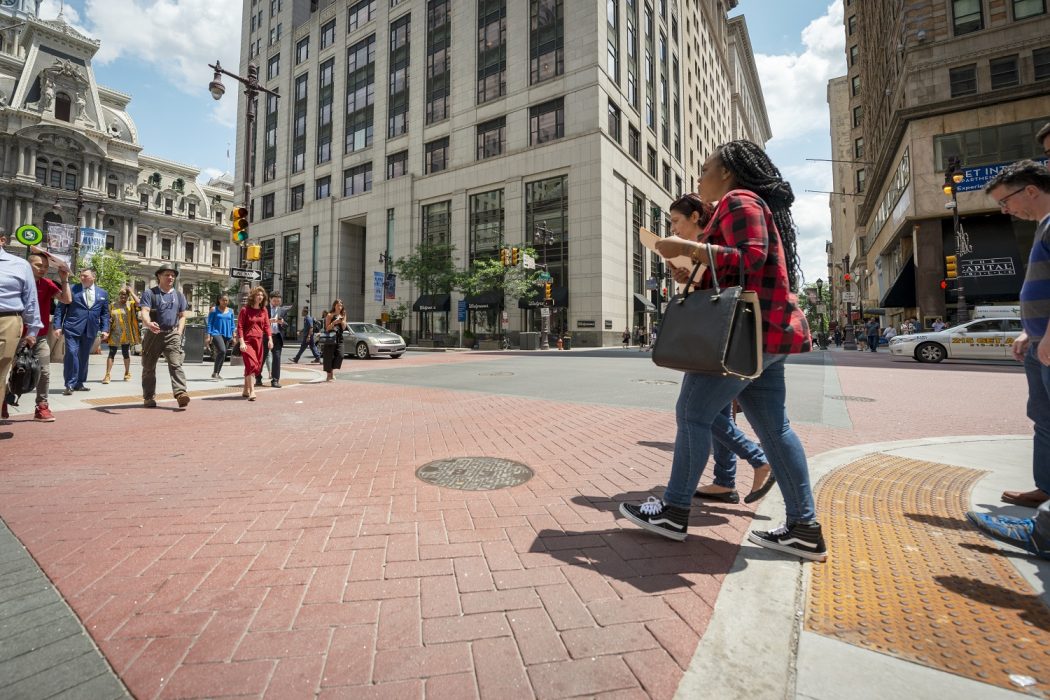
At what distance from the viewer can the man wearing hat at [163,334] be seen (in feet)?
21.7

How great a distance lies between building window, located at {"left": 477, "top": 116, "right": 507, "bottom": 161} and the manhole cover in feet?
119

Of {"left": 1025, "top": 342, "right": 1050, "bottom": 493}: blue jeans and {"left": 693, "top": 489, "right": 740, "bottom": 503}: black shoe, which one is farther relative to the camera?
{"left": 693, "top": 489, "right": 740, "bottom": 503}: black shoe

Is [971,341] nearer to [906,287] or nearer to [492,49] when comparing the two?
[906,287]

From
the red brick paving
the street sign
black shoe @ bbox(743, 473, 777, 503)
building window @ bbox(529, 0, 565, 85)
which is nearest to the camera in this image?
the red brick paving

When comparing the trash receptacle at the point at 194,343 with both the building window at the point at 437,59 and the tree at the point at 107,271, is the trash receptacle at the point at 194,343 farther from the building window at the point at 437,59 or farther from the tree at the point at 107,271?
the tree at the point at 107,271

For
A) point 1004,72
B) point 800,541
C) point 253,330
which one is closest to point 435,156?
point 253,330

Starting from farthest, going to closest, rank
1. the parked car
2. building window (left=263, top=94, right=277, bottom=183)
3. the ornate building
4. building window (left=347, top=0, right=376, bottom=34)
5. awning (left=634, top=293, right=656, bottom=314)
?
1. the ornate building
2. building window (left=263, top=94, right=277, bottom=183)
3. building window (left=347, top=0, right=376, bottom=34)
4. awning (left=634, top=293, right=656, bottom=314)
5. the parked car

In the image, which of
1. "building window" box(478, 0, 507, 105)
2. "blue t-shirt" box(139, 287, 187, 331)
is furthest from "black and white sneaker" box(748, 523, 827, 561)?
"building window" box(478, 0, 507, 105)

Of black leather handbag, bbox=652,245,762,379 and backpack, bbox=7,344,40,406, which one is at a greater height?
black leather handbag, bbox=652,245,762,379

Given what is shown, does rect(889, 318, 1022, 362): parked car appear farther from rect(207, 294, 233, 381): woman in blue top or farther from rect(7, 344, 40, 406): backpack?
rect(7, 344, 40, 406): backpack

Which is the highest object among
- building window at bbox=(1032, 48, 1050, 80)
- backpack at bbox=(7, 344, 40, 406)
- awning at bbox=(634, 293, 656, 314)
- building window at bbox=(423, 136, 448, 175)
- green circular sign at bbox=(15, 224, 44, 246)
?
building window at bbox=(423, 136, 448, 175)

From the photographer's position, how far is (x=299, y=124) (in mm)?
51656

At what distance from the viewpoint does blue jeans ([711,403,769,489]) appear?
10.1 feet

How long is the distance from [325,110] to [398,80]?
1135 cm
